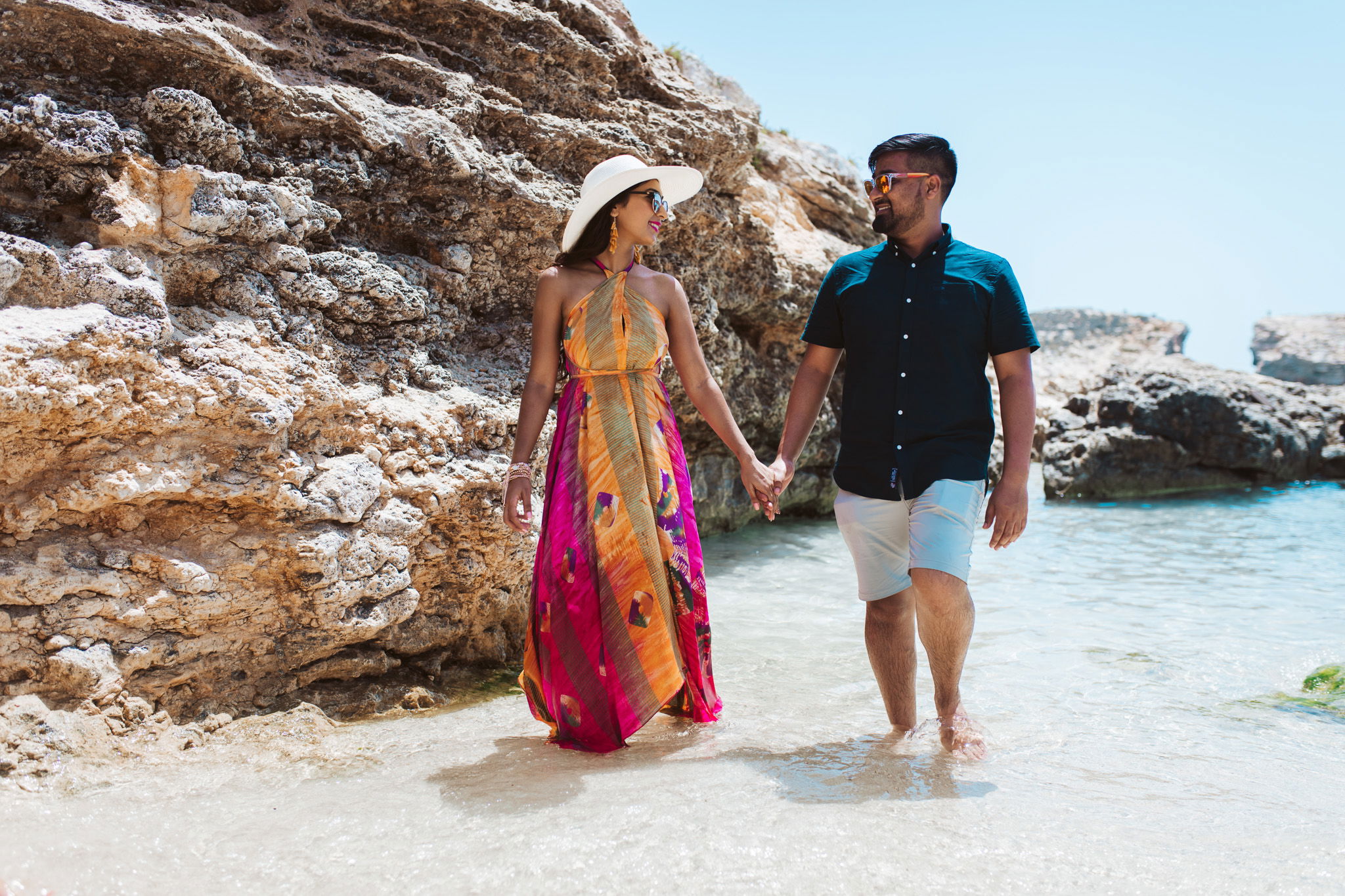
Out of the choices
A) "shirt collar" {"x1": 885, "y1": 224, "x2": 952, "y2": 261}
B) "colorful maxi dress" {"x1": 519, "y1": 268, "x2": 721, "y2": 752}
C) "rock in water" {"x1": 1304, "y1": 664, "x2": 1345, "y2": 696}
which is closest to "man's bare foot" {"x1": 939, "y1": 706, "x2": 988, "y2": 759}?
"colorful maxi dress" {"x1": 519, "y1": 268, "x2": 721, "y2": 752}

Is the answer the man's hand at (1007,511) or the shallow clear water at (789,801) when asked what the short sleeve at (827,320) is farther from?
the shallow clear water at (789,801)

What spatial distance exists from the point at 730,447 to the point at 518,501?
31.2 inches

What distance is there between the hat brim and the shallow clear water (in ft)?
6.23

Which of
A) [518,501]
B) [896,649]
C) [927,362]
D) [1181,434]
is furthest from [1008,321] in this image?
[1181,434]

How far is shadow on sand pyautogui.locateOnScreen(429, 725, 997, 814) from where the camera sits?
265cm

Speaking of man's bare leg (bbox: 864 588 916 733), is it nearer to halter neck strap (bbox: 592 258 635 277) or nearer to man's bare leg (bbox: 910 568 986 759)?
man's bare leg (bbox: 910 568 986 759)

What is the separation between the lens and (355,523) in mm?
3578

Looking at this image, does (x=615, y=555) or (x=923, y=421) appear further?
(x=615, y=555)

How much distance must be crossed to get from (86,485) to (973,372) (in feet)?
9.79

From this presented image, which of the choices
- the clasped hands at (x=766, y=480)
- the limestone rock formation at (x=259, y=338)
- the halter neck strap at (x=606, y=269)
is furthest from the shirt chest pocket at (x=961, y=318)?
the limestone rock formation at (x=259, y=338)

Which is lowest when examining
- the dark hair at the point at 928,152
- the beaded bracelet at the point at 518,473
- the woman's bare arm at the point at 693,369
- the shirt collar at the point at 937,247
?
the beaded bracelet at the point at 518,473

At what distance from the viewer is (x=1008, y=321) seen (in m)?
3.16

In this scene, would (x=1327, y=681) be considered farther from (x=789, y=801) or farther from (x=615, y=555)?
(x=615, y=555)

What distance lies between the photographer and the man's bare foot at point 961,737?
3045mm
